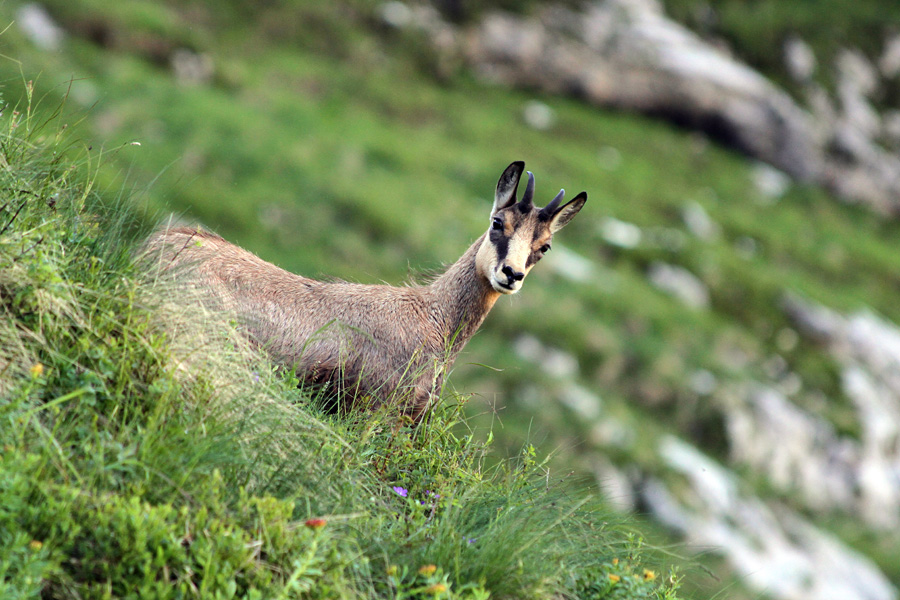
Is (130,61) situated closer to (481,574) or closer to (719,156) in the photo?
(719,156)

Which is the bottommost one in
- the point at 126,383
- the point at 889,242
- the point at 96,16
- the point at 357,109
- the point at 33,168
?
the point at 889,242

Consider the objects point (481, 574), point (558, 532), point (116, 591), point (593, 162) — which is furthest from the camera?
point (593, 162)

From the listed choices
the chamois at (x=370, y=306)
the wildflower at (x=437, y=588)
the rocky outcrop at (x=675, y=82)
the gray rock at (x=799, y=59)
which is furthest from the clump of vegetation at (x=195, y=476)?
the gray rock at (x=799, y=59)

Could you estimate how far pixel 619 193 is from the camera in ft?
127

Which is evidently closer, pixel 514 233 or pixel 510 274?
pixel 510 274

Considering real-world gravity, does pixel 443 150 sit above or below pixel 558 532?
below

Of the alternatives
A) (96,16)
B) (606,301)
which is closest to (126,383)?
(606,301)

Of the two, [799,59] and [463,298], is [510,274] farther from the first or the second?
[799,59]

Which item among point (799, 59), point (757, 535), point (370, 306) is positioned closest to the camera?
point (370, 306)

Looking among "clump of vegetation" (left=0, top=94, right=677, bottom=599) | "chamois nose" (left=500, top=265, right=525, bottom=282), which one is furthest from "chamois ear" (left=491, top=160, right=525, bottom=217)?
"clump of vegetation" (left=0, top=94, right=677, bottom=599)

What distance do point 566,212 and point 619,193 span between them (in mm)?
29175

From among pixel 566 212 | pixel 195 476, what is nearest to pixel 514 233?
pixel 566 212

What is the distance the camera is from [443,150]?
122ft

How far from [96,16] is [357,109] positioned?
9816mm
